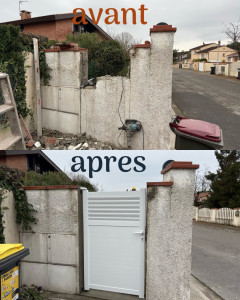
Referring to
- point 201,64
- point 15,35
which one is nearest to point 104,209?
point 15,35

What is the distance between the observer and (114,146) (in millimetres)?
6617

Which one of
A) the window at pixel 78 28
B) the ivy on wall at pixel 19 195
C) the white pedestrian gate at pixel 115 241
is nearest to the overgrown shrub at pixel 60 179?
the ivy on wall at pixel 19 195

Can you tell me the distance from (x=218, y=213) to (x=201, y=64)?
30766 mm

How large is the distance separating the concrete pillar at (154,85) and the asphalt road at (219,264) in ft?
10.1

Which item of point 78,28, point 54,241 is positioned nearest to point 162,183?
point 54,241

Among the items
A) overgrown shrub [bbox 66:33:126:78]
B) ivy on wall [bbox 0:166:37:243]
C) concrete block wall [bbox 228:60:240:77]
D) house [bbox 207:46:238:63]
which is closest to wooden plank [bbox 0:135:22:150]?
ivy on wall [bbox 0:166:37:243]

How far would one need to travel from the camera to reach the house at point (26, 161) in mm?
8552

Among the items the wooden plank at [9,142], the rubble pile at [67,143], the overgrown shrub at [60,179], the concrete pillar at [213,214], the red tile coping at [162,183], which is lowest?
the concrete pillar at [213,214]

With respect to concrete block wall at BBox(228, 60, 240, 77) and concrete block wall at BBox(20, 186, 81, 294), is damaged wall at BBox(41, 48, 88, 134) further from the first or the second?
concrete block wall at BBox(228, 60, 240, 77)

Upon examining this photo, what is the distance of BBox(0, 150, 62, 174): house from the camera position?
8552 millimetres

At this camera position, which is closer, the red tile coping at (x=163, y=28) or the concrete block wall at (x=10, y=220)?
the concrete block wall at (x=10, y=220)

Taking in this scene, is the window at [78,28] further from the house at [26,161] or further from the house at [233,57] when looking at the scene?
the house at [233,57]

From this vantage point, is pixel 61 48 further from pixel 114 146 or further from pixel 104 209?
pixel 104 209

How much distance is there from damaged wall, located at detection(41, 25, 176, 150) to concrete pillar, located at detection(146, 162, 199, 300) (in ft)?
5.55
